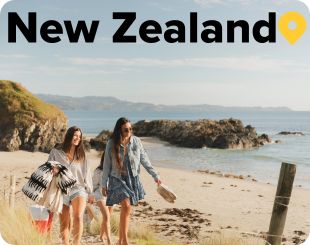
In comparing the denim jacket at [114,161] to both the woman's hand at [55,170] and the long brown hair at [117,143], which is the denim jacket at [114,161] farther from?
the woman's hand at [55,170]

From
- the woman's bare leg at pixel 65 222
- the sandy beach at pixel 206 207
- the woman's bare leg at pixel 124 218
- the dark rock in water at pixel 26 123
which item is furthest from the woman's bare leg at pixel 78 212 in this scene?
the dark rock in water at pixel 26 123

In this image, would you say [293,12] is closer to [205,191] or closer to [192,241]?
[192,241]

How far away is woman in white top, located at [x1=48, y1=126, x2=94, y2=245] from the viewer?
5.77 meters

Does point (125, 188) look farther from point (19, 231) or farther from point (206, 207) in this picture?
point (206, 207)

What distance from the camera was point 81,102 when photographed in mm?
160125

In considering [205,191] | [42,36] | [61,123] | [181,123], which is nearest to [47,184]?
[42,36]

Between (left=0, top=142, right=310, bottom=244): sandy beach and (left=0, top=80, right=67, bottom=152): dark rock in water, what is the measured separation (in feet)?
10.9

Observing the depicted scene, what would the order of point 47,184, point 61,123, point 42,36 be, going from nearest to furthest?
point 47,184
point 42,36
point 61,123

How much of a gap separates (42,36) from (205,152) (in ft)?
86.5

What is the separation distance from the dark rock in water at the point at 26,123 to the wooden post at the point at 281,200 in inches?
705

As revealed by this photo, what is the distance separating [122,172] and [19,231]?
1.40m

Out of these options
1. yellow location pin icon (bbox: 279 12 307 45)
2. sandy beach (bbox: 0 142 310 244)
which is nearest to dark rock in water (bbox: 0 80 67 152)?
sandy beach (bbox: 0 142 310 244)

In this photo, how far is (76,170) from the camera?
5.84m

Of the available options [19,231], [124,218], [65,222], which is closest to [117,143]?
[124,218]
